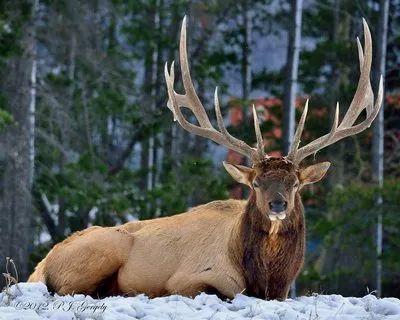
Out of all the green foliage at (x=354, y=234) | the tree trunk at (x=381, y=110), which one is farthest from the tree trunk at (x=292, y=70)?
the tree trunk at (x=381, y=110)

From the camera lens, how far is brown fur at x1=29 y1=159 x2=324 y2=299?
978 centimetres

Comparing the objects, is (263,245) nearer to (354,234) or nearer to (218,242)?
(218,242)

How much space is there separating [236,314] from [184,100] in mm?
3152

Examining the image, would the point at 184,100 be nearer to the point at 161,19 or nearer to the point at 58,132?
the point at 58,132

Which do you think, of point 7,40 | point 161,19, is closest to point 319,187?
point 161,19

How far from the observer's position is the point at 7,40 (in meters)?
19.2

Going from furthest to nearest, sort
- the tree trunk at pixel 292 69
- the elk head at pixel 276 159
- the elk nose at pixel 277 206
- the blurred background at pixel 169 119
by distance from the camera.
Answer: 1. the tree trunk at pixel 292 69
2. the blurred background at pixel 169 119
3. the elk head at pixel 276 159
4. the elk nose at pixel 277 206

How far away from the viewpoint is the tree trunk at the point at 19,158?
19.2 metres

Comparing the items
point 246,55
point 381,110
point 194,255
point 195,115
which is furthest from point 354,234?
point 194,255

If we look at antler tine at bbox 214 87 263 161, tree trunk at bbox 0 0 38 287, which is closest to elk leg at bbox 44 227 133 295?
antler tine at bbox 214 87 263 161

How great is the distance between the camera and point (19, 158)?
755 inches

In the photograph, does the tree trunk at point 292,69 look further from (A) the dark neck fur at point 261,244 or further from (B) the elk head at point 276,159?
(A) the dark neck fur at point 261,244

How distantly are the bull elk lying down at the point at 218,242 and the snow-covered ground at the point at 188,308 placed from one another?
65cm

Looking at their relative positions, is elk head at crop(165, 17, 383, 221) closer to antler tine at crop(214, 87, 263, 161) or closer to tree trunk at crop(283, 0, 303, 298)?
antler tine at crop(214, 87, 263, 161)
